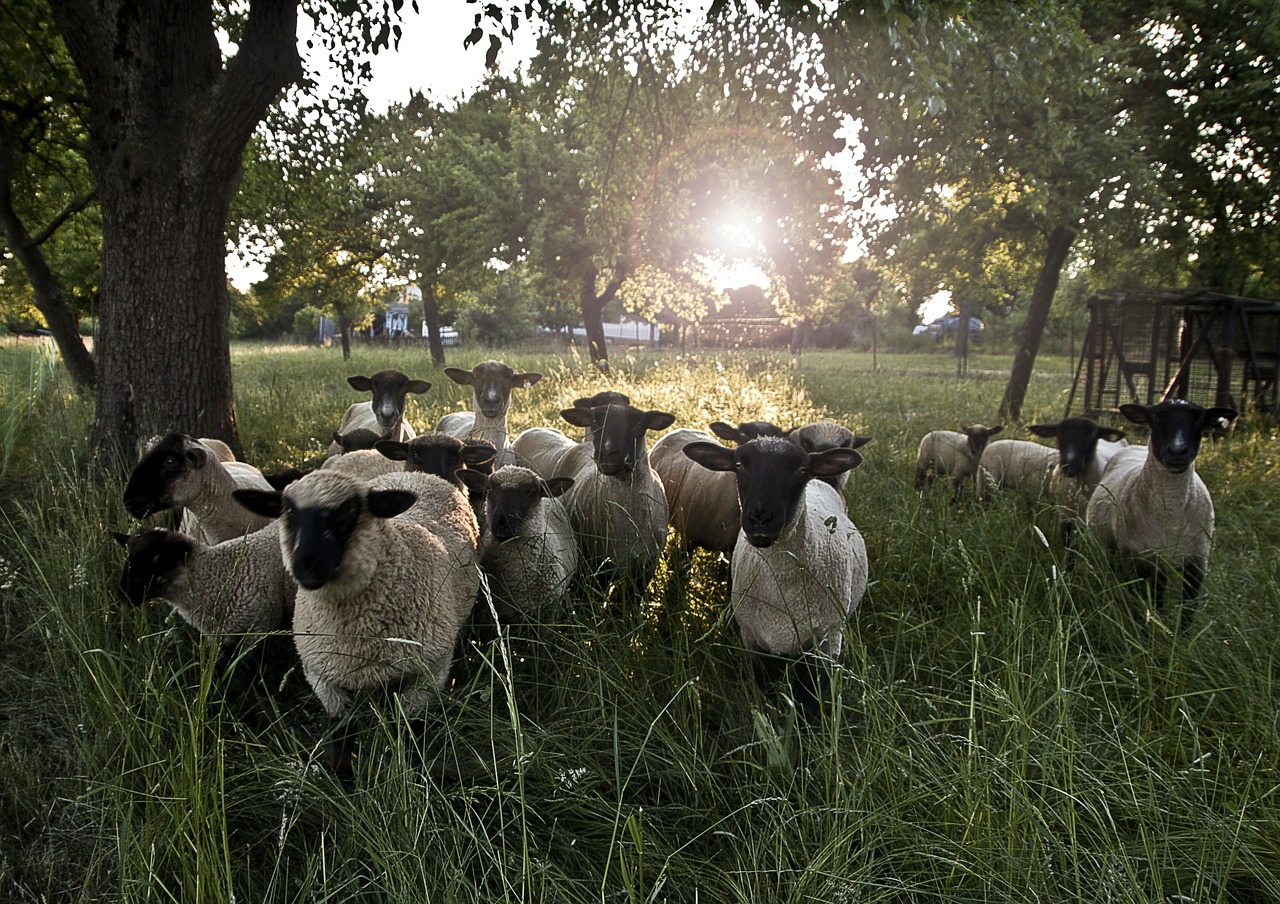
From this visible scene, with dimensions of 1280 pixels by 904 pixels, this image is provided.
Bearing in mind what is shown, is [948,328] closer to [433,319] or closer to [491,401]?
[433,319]

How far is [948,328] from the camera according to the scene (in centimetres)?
5628

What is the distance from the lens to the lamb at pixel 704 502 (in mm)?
4977

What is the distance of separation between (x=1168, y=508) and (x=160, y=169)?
300 inches

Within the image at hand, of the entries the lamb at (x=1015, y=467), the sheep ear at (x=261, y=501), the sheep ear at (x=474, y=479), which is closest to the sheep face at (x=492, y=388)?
the sheep ear at (x=474, y=479)

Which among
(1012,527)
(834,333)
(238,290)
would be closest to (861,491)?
(1012,527)

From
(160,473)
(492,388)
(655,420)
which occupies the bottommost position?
(160,473)

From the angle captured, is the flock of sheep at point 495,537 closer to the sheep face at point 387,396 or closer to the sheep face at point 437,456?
the sheep face at point 437,456

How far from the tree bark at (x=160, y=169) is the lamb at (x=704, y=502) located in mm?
3943

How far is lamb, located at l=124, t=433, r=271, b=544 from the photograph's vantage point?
12.4 ft

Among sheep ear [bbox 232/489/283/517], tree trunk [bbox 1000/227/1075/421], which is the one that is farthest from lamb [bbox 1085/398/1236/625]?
tree trunk [bbox 1000/227/1075/421]

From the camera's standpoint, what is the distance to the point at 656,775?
252 cm

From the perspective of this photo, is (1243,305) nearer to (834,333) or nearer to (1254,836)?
(1254,836)

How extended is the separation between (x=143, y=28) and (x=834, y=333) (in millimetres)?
56983

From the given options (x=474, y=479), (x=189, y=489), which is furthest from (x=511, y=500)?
(x=189, y=489)
